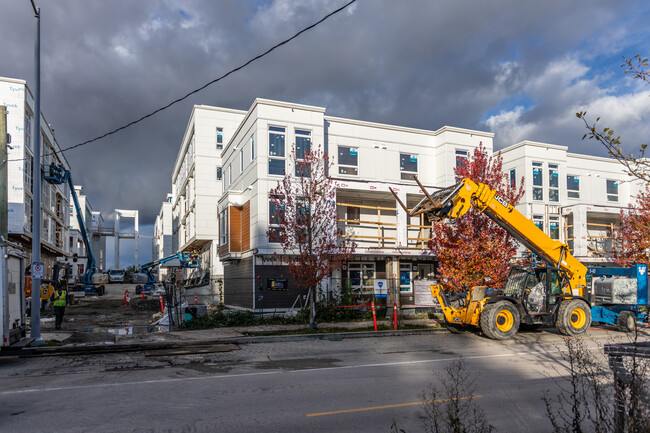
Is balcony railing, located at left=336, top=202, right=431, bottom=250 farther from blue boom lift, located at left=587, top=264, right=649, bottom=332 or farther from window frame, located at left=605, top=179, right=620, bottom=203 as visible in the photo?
window frame, located at left=605, top=179, right=620, bottom=203

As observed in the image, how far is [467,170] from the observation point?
65.3 ft

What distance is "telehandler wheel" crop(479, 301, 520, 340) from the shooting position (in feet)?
48.0

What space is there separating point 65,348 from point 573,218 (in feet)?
89.6

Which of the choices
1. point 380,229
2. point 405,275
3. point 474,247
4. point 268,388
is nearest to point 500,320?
point 474,247

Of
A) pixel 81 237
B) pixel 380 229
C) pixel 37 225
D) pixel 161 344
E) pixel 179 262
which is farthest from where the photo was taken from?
pixel 81 237

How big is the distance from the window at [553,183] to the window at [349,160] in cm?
1280

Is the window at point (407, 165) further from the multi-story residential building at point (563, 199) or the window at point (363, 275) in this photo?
the multi-story residential building at point (563, 199)

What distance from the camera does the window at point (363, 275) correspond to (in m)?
25.1

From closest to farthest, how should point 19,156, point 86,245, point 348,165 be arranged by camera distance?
point 348,165, point 19,156, point 86,245

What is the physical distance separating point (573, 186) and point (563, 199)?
8.21 feet

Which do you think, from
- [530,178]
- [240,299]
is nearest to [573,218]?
[530,178]

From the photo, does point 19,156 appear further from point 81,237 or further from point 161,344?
point 81,237

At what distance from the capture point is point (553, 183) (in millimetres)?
30531

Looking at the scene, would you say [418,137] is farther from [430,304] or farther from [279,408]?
[279,408]
